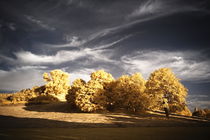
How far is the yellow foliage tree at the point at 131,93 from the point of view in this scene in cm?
2938

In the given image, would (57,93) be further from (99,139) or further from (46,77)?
(99,139)

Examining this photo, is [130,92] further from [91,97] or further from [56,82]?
[56,82]

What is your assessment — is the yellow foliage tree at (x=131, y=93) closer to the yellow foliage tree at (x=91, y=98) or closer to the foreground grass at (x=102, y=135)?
the yellow foliage tree at (x=91, y=98)

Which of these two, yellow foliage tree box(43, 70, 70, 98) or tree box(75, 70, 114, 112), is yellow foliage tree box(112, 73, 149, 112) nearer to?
tree box(75, 70, 114, 112)

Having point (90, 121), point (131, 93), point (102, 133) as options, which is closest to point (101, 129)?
point (102, 133)

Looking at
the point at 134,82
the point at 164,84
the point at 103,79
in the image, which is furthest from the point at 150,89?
the point at 103,79

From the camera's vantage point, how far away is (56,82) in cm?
5134

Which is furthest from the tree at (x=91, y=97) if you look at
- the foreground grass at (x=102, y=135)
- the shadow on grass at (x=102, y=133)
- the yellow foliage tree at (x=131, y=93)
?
the foreground grass at (x=102, y=135)

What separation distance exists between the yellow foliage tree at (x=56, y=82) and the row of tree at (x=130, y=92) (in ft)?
55.8

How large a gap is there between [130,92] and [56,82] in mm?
31865

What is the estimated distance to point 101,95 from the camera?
31.0 meters

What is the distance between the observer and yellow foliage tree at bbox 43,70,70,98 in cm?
5039

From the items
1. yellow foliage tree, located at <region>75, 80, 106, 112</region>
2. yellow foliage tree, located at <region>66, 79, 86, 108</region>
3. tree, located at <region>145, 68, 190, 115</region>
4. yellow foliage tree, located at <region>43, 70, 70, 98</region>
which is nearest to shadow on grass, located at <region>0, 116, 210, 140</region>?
tree, located at <region>145, 68, 190, 115</region>

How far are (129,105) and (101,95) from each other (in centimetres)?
680
